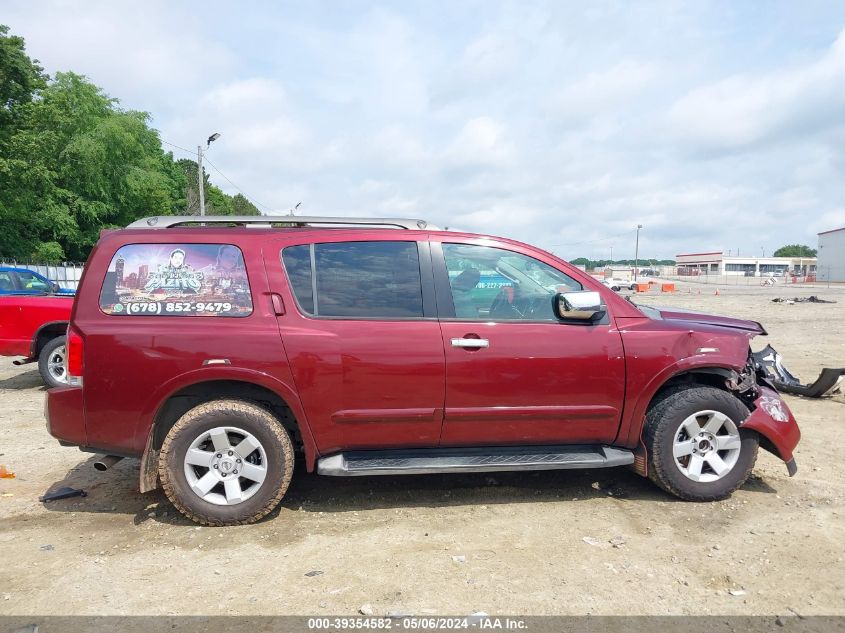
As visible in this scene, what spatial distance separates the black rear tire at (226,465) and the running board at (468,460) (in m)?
0.30

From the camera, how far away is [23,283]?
1162 centimetres

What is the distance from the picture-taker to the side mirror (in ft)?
12.0

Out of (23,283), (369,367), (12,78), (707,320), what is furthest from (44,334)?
(12,78)

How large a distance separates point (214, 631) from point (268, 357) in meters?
1.53

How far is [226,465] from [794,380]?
6.83 m

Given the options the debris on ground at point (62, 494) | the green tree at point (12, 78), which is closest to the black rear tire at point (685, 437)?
the debris on ground at point (62, 494)

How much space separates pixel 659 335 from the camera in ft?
12.7

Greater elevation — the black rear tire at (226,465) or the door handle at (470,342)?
the door handle at (470,342)

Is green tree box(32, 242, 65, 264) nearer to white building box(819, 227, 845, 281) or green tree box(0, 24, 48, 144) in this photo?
green tree box(0, 24, 48, 144)

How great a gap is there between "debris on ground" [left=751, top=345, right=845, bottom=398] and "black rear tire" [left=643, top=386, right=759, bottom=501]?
8.39 ft

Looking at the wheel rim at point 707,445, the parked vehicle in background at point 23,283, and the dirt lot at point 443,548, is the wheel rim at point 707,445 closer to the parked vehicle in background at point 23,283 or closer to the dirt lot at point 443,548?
the dirt lot at point 443,548

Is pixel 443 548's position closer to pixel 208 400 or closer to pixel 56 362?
pixel 208 400

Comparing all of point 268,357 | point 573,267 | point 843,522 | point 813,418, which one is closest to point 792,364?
point 813,418

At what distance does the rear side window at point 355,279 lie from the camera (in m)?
3.72
